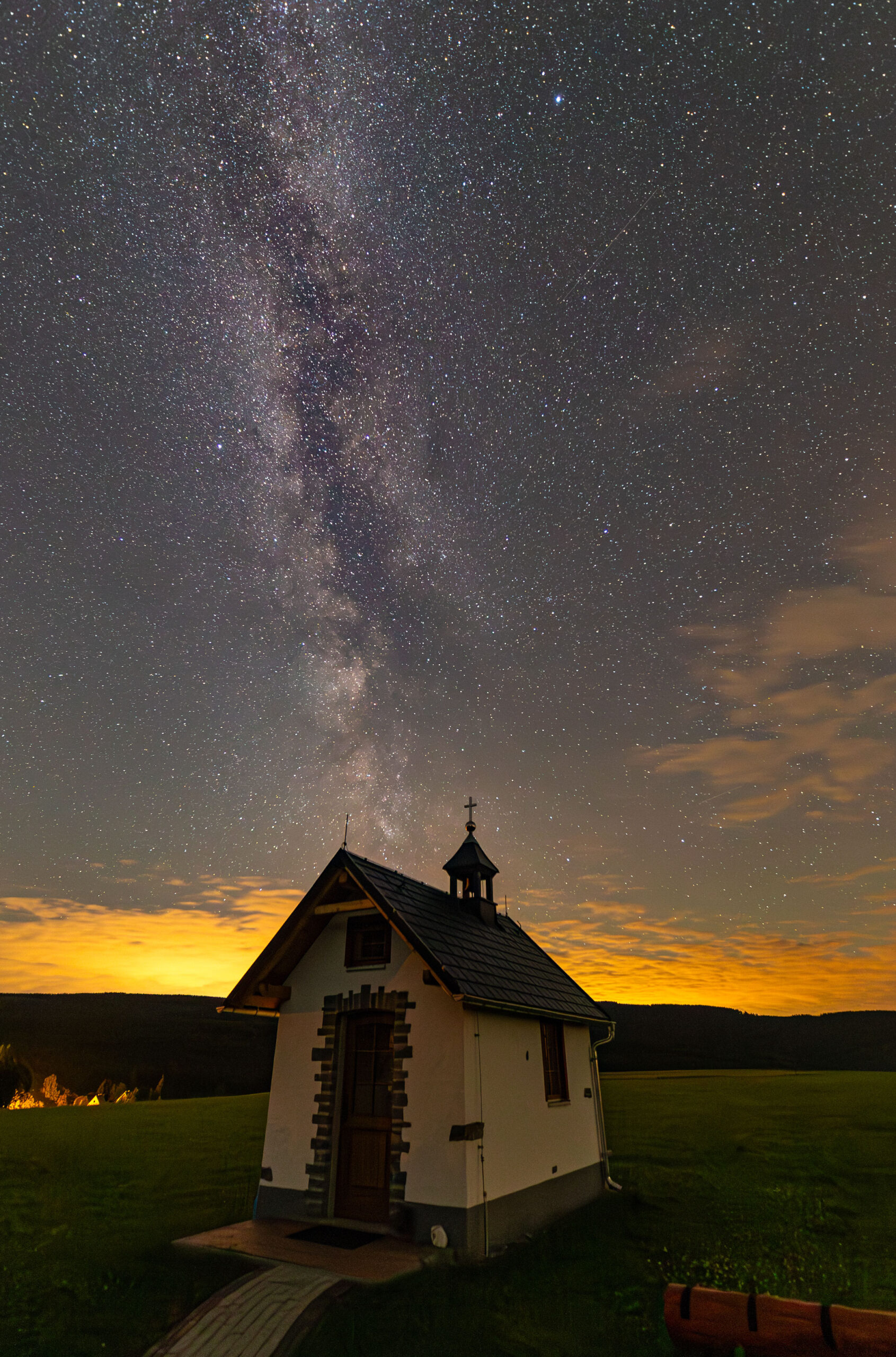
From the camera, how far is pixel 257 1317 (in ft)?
28.5

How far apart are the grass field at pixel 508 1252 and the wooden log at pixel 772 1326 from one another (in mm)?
714

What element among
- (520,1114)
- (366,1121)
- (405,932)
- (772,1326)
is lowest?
(772,1326)

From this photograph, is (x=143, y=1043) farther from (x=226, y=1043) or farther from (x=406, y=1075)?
(x=406, y=1075)

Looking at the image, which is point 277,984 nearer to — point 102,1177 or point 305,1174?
point 305,1174

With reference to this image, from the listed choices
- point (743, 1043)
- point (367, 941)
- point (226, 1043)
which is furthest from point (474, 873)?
point (743, 1043)

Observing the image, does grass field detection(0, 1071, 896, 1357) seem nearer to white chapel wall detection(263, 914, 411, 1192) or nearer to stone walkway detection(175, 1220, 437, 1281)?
stone walkway detection(175, 1220, 437, 1281)

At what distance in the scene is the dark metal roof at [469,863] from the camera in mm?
17688

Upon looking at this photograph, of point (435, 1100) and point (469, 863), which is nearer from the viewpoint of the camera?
point (435, 1100)

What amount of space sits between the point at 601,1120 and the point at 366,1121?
7534 mm

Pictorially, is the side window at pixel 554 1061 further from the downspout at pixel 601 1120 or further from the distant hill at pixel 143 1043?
the distant hill at pixel 143 1043

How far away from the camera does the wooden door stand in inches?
502

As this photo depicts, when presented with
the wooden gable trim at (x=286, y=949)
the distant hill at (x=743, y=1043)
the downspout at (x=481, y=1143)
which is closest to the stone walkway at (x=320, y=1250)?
the downspout at (x=481, y=1143)

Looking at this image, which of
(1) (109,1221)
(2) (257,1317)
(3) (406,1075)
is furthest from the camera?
(1) (109,1221)

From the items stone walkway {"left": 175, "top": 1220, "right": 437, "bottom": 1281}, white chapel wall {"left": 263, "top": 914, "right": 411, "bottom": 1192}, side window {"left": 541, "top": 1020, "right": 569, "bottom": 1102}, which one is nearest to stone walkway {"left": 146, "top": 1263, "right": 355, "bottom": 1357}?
stone walkway {"left": 175, "top": 1220, "right": 437, "bottom": 1281}
